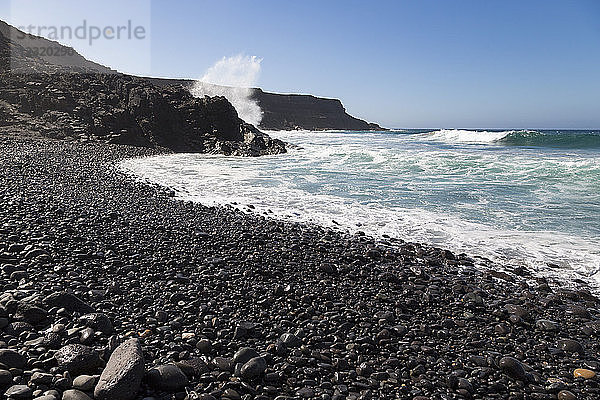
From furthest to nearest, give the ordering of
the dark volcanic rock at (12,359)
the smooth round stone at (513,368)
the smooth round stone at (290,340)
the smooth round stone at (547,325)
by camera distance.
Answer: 1. the smooth round stone at (547,325)
2. the smooth round stone at (290,340)
3. the smooth round stone at (513,368)
4. the dark volcanic rock at (12,359)

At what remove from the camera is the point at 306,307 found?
4.19 metres

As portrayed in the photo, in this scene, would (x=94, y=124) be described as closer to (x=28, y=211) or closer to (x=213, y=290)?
(x=28, y=211)

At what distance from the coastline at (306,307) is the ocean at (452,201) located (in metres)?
1.14

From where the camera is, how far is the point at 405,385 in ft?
9.77

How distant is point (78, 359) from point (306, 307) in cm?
224

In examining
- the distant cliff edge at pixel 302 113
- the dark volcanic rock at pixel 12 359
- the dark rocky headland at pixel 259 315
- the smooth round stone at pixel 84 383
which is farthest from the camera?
the distant cliff edge at pixel 302 113

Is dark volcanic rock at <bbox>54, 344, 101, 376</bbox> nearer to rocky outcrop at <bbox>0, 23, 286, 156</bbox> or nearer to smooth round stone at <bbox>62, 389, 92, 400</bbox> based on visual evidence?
smooth round stone at <bbox>62, 389, 92, 400</bbox>

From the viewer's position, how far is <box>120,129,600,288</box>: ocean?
22.2 ft

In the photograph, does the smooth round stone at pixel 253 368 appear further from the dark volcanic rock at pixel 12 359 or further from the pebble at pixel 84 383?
the dark volcanic rock at pixel 12 359

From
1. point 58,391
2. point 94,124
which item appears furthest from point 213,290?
point 94,124

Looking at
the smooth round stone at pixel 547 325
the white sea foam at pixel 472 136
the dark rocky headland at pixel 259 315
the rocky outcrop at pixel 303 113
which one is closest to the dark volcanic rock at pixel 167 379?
the dark rocky headland at pixel 259 315

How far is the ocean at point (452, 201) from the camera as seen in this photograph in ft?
22.2

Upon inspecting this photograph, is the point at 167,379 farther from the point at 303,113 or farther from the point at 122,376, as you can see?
the point at 303,113

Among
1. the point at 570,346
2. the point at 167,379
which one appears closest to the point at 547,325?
Answer: the point at 570,346
